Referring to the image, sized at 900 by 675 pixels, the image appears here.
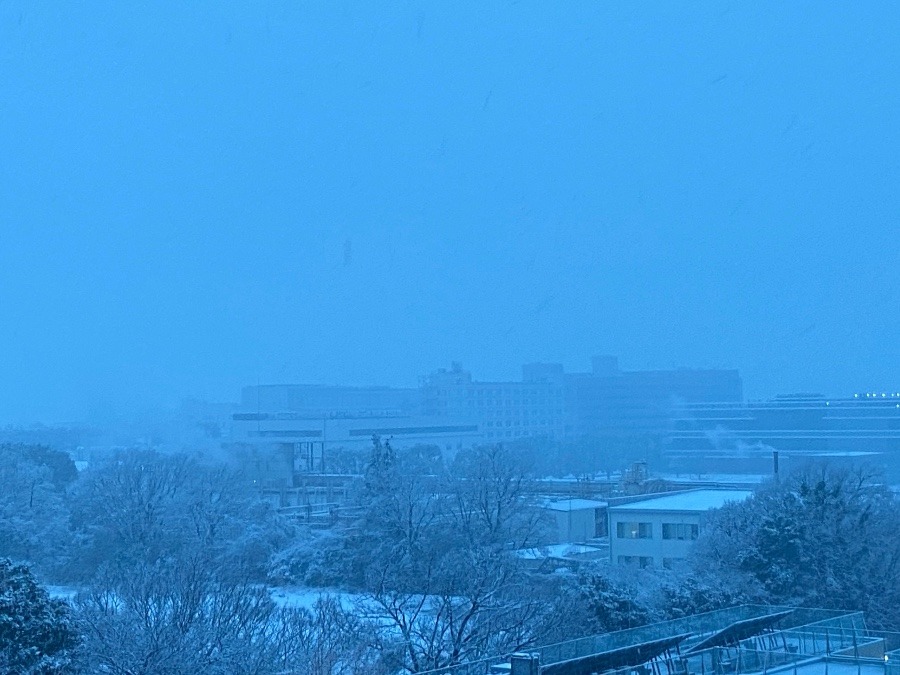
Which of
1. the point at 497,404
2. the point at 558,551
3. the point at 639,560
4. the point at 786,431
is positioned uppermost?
the point at 497,404

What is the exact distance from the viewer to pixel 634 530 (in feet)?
86.9

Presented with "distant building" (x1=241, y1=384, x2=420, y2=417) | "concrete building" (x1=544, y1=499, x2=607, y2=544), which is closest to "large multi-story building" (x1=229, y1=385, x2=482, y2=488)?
"concrete building" (x1=544, y1=499, x2=607, y2=544)

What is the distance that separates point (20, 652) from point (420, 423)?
56154 millimetres

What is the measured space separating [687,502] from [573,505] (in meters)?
4.50

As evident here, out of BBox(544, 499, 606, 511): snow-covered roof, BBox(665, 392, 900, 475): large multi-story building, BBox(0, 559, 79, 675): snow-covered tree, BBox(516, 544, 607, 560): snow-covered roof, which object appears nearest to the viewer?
BBox(0, 559, 79, 675): snow-covered tree

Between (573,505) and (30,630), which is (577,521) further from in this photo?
(30,630)

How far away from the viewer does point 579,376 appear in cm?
9312

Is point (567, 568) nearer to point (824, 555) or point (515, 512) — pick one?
point (515, 512)

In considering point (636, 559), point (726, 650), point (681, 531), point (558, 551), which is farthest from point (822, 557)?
point (558, 551)

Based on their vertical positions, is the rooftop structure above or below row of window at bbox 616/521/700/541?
below

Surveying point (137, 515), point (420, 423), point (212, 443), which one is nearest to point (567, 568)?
point (137, 515)

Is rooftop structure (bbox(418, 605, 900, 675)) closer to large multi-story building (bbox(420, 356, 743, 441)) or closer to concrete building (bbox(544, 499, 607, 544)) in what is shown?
concrete building (bbox(544, 499, 607, 544))

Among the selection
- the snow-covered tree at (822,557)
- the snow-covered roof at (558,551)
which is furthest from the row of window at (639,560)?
the snow-covered tree at (822,557)

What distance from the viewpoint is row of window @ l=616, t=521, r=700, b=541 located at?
25953 millimetres
